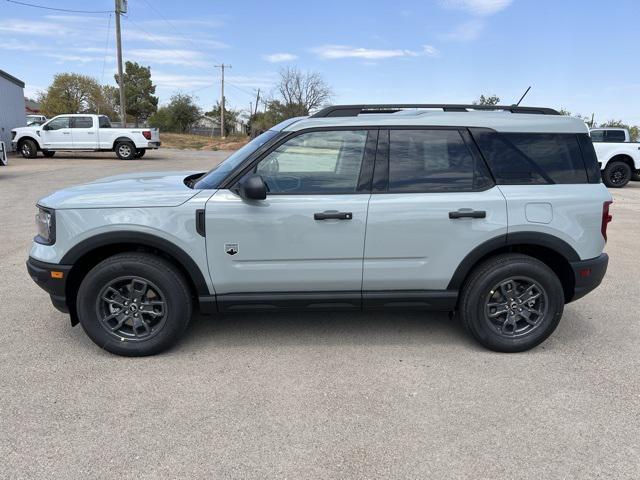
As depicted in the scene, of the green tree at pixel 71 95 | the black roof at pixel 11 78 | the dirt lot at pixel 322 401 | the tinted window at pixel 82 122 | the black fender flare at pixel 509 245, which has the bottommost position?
the dirt lot at pixel 322 401

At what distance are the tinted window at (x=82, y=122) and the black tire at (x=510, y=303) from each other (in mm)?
22114

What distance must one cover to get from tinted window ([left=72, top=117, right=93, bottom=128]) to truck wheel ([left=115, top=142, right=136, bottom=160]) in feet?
4.71

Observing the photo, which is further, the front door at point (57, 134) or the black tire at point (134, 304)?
the front door at point (57, 134)

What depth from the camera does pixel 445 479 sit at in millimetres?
2459

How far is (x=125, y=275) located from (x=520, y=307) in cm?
293

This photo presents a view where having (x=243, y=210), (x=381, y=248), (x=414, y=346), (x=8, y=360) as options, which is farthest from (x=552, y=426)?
(x=8, y=360)

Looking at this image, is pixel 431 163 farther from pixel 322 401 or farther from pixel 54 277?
pixel 54 277

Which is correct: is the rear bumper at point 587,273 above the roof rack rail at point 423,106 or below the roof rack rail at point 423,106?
below

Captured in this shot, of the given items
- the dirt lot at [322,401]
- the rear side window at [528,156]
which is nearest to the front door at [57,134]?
the dirt lot at [322,401]

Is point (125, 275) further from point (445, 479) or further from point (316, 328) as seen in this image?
point (445, 479)

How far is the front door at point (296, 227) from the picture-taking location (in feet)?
11.6

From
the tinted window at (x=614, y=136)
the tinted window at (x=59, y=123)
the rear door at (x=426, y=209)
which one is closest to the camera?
the rear door at (x=426, y=209)

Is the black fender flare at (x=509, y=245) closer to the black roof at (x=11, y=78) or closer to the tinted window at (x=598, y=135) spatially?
the tinted window at (x=598, y=135)

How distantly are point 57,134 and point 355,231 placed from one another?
873 inches
